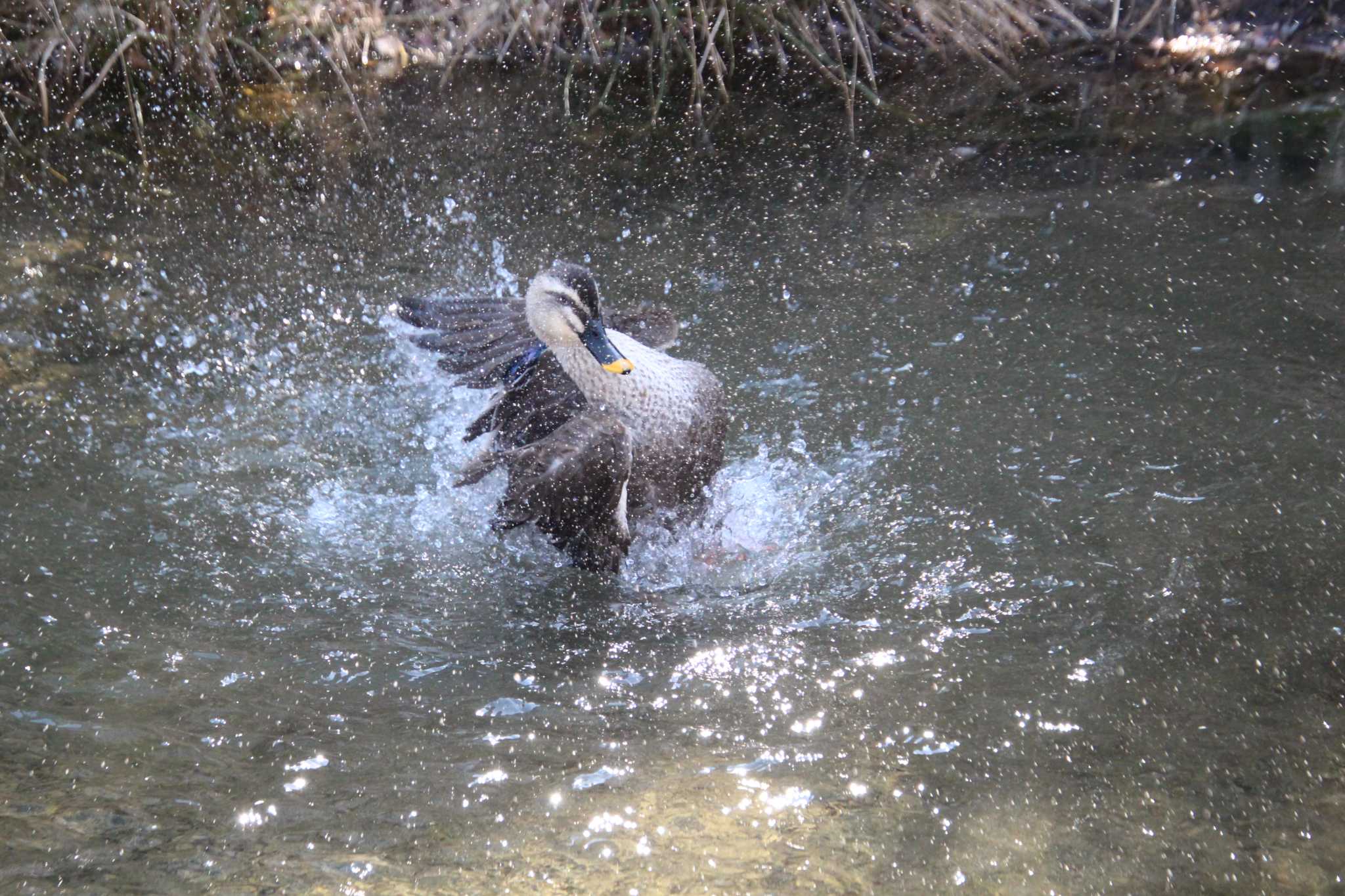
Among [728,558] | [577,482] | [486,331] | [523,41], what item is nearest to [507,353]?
[486,331]

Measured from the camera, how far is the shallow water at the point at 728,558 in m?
2.35

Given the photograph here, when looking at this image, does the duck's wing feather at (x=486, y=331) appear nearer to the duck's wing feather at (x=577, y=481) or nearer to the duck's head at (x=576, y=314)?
the duck's head at (x=576, y=314)

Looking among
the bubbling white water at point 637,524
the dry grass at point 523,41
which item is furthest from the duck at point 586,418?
the dry grass at point 523,41

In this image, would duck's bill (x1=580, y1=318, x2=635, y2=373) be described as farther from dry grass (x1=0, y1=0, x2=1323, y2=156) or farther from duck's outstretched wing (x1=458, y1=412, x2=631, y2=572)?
dry grass (x1=0, y1=0, x2=1323, y2=156)

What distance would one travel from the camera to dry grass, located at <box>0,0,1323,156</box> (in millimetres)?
5992

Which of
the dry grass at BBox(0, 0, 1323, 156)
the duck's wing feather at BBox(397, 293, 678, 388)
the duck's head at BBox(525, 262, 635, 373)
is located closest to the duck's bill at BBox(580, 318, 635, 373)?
the duck's head at BBox(525, 262, 635, 373)

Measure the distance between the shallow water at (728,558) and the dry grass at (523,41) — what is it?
94cm

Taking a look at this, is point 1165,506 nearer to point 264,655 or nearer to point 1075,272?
point 1075,272

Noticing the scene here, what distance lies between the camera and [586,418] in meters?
3.44

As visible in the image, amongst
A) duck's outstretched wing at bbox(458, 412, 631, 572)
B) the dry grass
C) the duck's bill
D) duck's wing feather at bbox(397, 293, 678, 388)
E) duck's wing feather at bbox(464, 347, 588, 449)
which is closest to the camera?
duck's outstretched wing at bbox(458, 412, 631, 572)

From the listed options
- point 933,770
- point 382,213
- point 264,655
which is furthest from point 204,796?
point 382,213

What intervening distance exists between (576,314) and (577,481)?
24.7 inches

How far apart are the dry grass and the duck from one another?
2.53 meters

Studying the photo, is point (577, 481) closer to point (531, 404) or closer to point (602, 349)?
point (602, 349)
